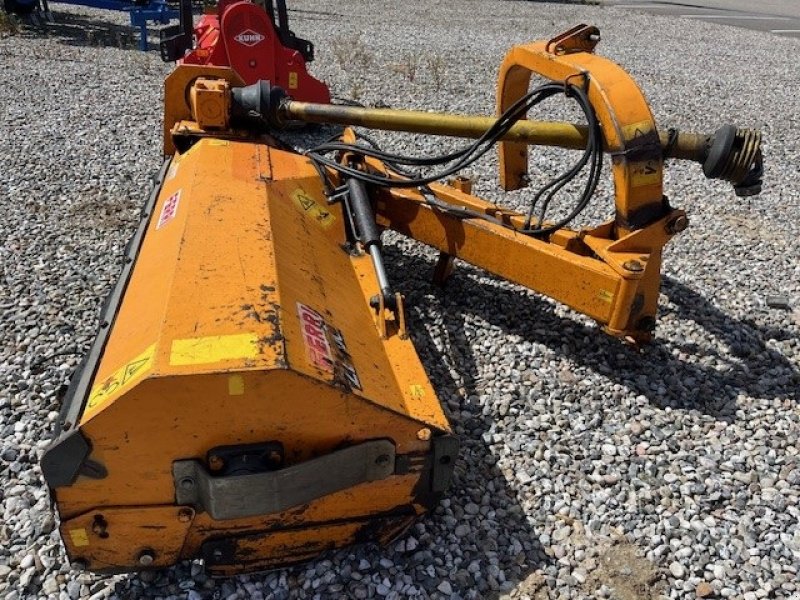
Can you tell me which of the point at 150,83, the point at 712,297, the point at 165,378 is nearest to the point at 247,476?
the point at 165,378

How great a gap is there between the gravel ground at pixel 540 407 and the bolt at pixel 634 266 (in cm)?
72

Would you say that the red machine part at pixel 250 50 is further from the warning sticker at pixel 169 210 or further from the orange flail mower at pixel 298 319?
the warning sticker at pixel 169 210

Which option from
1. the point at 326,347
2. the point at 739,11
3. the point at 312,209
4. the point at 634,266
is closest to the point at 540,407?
the point at 634,266

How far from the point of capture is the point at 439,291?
14.0 feet

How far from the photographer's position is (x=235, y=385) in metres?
2.04

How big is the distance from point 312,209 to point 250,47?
3.85 meters

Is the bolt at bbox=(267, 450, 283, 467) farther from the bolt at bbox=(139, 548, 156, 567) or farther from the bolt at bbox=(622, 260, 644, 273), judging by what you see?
the bolt at bbox=(622, 260, 644, 273)

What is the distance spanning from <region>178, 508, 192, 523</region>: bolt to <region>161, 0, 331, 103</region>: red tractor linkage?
4.89 meters

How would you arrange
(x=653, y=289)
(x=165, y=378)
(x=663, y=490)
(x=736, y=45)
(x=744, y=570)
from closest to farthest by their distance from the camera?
(x=165, y=378) < (x=744, y=570) < (x=663, y=490) < (x=653, y=289) < (x=736, y=45)

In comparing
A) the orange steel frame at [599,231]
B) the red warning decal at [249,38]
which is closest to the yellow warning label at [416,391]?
the orange steel frame at [599,231]

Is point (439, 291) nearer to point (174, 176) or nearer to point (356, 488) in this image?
A: point (174, 176)

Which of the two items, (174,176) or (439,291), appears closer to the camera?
(174,176)

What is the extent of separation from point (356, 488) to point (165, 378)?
2.52ft

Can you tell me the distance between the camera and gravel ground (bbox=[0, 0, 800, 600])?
8.26 feet
